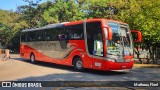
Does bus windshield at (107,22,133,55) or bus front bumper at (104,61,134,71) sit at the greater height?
bus windshield at (107,22,133,55)

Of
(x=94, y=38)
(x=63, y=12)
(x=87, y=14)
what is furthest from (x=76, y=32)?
(x=63, y=12)

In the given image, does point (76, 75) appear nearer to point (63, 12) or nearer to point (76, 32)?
point (76, 32)

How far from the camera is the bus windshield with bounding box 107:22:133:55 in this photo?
1725 cm

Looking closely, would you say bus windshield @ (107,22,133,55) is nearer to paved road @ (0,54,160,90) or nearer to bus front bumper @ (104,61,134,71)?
bus front bumper @ (104,61,134,71)

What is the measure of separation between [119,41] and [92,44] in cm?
163

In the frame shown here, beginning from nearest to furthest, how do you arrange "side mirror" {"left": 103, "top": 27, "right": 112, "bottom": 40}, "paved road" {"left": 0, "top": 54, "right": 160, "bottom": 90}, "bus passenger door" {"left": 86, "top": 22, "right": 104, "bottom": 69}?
"paved road" {"left": 0, "top": 54, "right": 160, "bottom": 90}
"side mirror" {"left": 103, "top": 27, "right": 112, "bottom": 40}
"bus passenger door" {"left": 86, "top": 22, "right": 104, "bottom": 69}

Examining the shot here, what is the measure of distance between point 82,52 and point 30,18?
36.9m

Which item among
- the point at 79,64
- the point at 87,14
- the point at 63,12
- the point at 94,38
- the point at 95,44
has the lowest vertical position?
the point at 79,64

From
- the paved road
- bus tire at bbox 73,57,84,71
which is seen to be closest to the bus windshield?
the paved road

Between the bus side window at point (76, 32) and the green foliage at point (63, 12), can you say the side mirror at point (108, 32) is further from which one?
the green foliage at point (63, 12)

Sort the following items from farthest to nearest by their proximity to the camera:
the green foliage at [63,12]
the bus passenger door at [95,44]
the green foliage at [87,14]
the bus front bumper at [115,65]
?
1. the green foliage at [63,12]
2. the green foliage at [87,14]
3. the bus passenger door at [95,44]
4. the bus front bumper at [115,65]

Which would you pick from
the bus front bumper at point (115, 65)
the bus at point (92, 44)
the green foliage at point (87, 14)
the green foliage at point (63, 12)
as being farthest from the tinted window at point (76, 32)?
the green foliage at point (63, 12)

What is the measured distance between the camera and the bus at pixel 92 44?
17.2 meters

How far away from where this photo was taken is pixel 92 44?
18125mm
